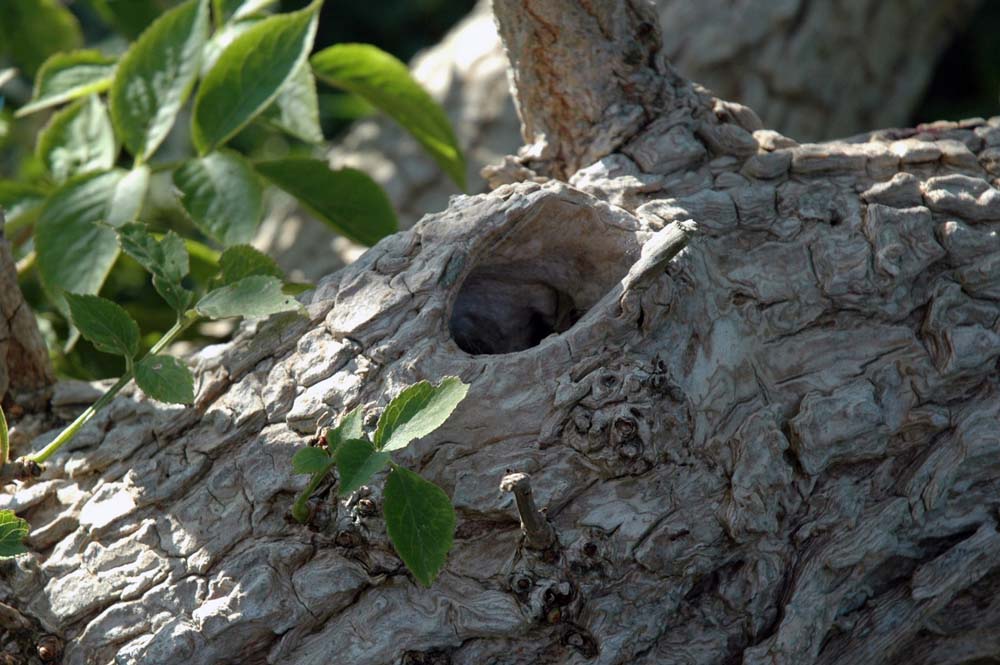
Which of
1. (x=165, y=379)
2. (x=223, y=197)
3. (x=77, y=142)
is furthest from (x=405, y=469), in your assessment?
(x=77, y=142)

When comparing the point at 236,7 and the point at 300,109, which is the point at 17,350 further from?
the point at 236,7

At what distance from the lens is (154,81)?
1696mm

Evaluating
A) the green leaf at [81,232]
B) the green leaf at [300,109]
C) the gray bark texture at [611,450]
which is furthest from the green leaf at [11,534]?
the green leaf at [300,109]

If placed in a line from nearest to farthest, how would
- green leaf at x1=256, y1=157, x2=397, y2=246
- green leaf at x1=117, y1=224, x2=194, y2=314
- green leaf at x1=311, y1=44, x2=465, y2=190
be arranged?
green leaf at x1=117, y1=224, x2=194, y2=314, green leaf at x1=256, y1=157, x2=397, y2=246, green leaf at x1=311, y1=44, x2=465, y2=190

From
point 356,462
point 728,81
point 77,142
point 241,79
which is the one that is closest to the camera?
point 356,462

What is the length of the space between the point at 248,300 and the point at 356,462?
0.31 metres

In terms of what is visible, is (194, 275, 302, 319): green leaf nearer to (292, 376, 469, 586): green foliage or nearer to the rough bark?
(292, 376, 469, 586): green foliage

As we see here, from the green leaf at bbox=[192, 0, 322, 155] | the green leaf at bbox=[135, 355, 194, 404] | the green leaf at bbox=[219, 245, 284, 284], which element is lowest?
the green leaf at bbox=[135, 355, 194, 404]

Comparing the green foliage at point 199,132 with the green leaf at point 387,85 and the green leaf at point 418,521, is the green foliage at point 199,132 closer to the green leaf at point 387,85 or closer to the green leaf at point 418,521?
the green leaf at point 387,85

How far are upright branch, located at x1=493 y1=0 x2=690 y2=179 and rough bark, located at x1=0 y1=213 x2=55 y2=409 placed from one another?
32.4 inches

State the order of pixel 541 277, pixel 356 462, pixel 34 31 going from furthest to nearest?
pixel 34 31, pixel 541 277, pixel 356 462

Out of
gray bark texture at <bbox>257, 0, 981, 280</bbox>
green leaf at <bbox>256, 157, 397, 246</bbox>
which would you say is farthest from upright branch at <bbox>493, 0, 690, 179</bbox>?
gray bark texture at <bbox>257, 0, 981, 280</bbox>

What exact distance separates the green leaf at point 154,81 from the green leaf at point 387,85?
0.89 ft

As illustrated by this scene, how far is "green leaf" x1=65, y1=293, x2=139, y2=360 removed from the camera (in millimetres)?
1294
